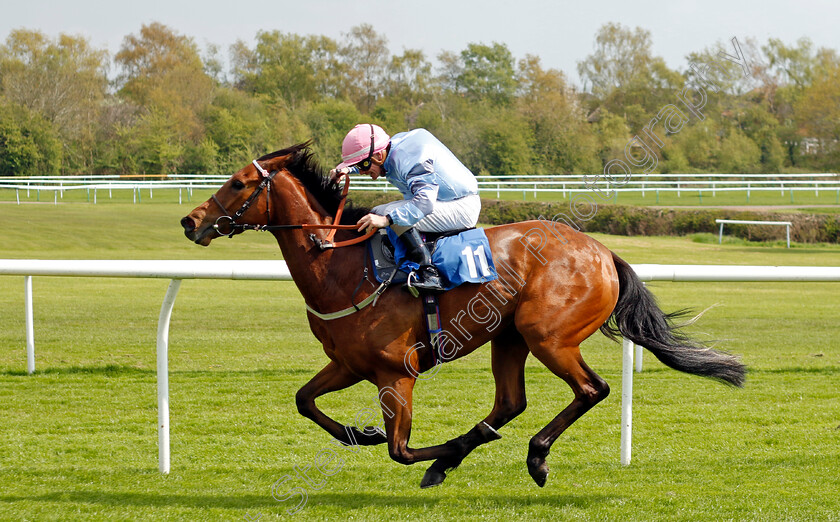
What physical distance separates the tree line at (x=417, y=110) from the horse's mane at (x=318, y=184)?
58.6ft

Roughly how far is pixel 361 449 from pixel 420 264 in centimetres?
144

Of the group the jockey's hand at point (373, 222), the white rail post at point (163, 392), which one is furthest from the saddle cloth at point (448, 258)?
the white rail post at point (163, 392)

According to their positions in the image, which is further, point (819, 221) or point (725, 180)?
point (725, 180)

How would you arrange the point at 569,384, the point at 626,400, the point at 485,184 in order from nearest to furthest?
the point at 569,384 < the point at 626,400 < the point at 485,184

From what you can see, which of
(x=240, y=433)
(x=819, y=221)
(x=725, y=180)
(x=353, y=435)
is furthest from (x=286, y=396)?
(x=725, y=180)

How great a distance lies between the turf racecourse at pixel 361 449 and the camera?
3438mm

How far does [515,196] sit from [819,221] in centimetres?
848

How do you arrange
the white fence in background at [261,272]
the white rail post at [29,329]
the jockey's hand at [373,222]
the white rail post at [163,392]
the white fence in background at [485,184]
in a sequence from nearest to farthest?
the jockey's hand at [373,222] < the white rail post at [163,392] < the white fence in background at [261,272] < the white rail post at [29,329] < the white fence in background at [485,184]

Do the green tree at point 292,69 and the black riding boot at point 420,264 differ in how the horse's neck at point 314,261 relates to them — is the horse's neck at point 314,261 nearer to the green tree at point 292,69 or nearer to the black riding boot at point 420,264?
the black riding boot at point 420,264

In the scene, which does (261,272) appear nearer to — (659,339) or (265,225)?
(265,225)

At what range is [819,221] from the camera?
72.8ft

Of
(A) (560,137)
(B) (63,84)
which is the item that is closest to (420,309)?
(A) (560,137)

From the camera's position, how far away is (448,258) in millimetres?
3404

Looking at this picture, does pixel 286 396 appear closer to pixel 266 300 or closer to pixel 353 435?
pixel 353 435
